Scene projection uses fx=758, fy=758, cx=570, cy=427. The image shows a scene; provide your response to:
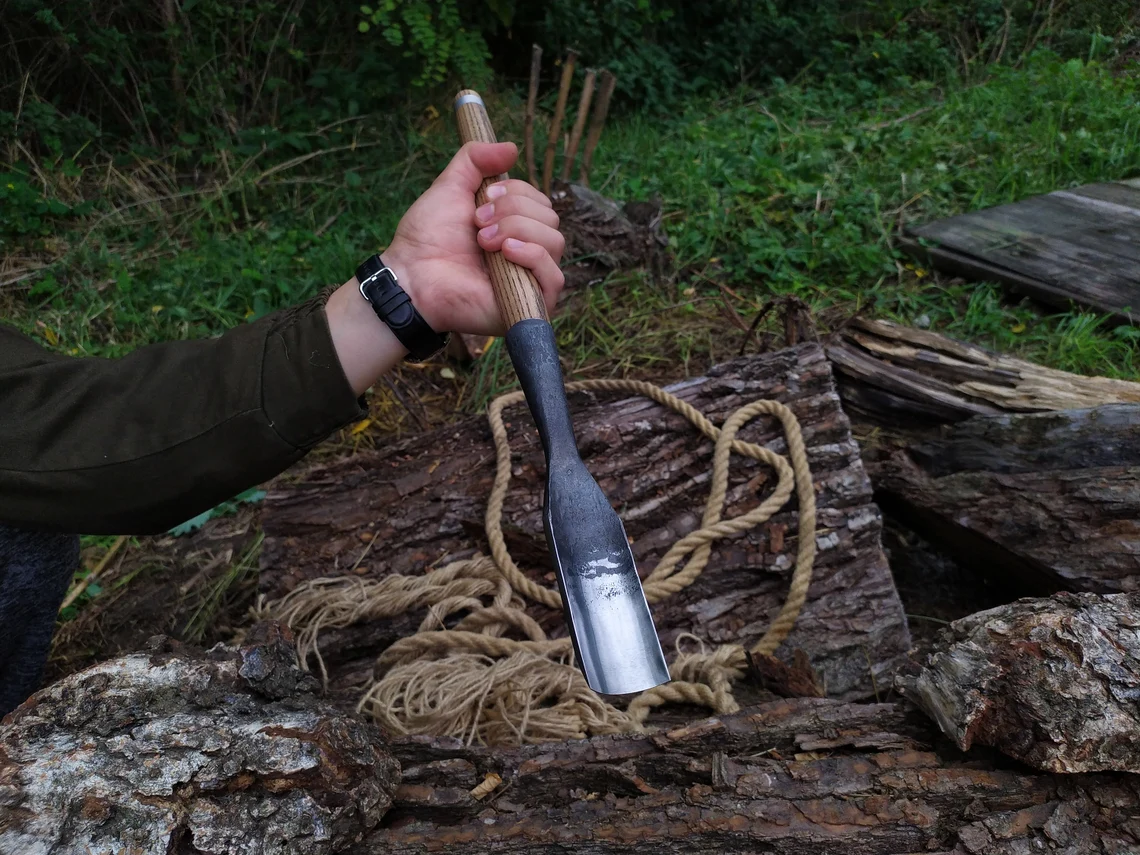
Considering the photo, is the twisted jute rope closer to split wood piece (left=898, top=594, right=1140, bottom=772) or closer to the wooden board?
split wood piece (left=898, top=594, right=1140, bottom=772)

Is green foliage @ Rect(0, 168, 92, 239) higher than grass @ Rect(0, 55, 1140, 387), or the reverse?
green foliage @ Rect(0, 168, 92, 239)

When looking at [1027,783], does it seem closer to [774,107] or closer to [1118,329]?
[1118,329]

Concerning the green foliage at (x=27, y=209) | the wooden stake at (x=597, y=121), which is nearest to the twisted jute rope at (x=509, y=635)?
the wooden stake at (x=597, y=121)

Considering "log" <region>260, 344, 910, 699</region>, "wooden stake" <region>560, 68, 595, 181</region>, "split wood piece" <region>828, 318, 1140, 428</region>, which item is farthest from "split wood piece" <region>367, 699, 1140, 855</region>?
"wooden stake" <region>560, 68, 595, 181</region>

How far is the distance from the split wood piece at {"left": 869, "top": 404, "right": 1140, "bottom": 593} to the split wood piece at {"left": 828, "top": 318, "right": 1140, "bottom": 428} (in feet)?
0.45

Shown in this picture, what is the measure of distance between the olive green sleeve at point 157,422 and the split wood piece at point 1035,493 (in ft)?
4.94

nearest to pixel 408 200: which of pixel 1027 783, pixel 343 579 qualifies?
pixel 343 579

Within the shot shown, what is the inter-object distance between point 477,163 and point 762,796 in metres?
1.27

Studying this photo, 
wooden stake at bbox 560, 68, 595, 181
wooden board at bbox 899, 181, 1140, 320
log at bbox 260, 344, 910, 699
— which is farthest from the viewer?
wooden stake at bbox 560, 68, 595, 181

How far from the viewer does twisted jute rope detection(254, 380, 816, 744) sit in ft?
5.27

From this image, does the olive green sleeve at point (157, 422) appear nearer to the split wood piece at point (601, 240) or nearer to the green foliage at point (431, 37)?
the split wood piece at point (601, 240)

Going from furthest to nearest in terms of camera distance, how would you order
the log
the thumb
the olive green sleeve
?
1. the log
2. the thumb
3. the olive green sleeve

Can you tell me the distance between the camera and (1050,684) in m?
1.10

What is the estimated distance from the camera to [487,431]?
2238mm
